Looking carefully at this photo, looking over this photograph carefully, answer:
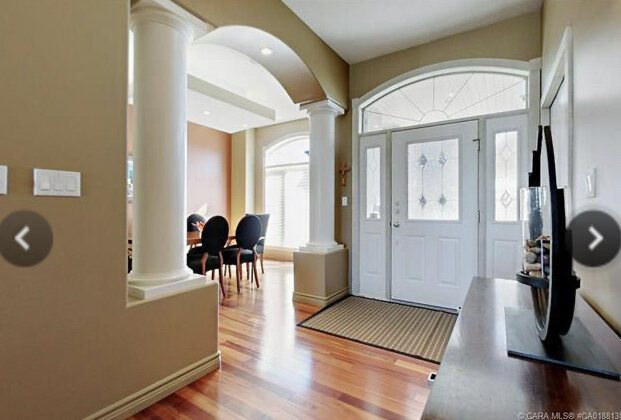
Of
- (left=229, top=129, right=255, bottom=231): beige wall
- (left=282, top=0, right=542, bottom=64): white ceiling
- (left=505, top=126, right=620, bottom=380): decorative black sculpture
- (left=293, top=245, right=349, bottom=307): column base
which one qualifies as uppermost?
(left=282, top=0, right=542, bottom=64): white ceiling

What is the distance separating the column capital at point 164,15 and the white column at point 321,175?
1837 millimetres

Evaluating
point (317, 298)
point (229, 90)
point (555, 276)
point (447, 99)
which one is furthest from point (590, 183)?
point (229, 90)

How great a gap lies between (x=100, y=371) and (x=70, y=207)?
822 mm

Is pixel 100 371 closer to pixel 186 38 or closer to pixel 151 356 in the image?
pixel 151 356

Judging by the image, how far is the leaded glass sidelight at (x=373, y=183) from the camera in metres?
3.68

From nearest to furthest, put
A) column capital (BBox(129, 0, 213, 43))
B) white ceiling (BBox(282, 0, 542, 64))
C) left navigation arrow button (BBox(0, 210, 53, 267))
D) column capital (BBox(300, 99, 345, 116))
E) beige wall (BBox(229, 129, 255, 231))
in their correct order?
left navigation arrow button (BBox(0, 210, 53, 267))
column capital (BBox(129, 0, 213, 43))
white ceiling (BBox(282, 0, 542, 64))
column capital (BBox(300, 99, 345, 116))
beige wall (BBox(229, 129, 255, 231))

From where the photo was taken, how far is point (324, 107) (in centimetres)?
358

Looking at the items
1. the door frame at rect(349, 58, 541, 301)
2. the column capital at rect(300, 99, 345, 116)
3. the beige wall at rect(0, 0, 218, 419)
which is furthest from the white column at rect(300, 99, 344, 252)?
the beige wall at rect(0, 0, 218, 419)

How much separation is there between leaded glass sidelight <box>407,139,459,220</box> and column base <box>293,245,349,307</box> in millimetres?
1053

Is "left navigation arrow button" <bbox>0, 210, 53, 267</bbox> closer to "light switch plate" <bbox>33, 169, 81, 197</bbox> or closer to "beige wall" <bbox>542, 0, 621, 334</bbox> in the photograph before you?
"light switch plate" <bbox>33, 169, 81, 197</bbox>

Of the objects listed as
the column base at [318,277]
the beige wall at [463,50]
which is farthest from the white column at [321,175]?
the beige wall at [463,50]

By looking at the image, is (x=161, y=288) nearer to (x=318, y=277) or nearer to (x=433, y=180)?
(x=318, y=277)

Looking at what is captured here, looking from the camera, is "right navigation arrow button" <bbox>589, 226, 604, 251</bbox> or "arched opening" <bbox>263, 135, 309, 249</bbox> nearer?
"right navigation arrow button" <bbox>589, 226, 604, 251</bbox>

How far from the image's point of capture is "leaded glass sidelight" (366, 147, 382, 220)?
368 cm
